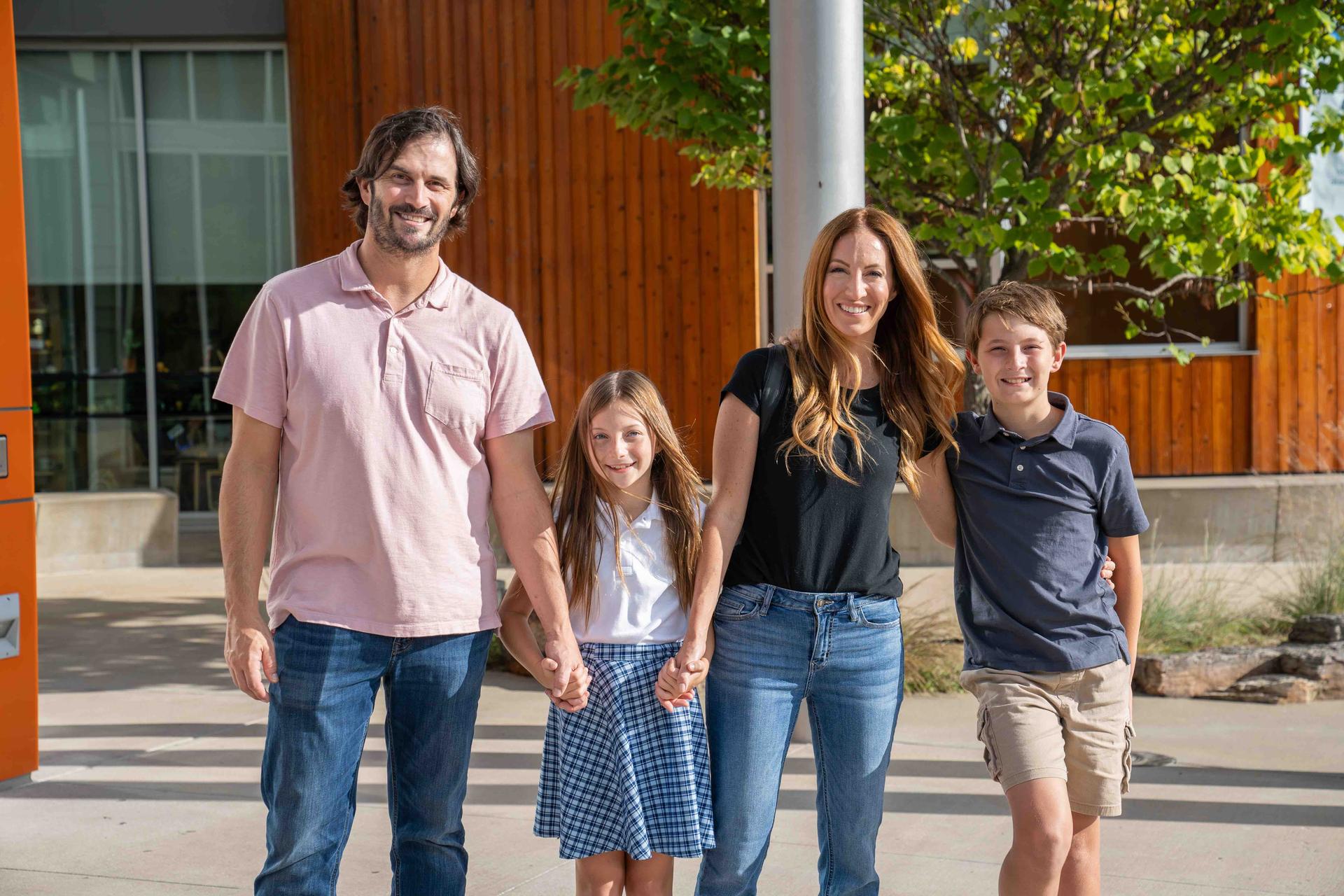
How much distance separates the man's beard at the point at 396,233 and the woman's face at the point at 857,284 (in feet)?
2.82

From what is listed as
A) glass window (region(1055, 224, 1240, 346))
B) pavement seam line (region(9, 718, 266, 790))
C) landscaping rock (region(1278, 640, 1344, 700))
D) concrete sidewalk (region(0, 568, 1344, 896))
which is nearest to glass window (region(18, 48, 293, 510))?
concrete sidewalk (region(0, 568, 1344, 896))

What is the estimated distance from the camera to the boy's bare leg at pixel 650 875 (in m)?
2.93

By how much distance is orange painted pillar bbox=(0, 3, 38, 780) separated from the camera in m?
4.41

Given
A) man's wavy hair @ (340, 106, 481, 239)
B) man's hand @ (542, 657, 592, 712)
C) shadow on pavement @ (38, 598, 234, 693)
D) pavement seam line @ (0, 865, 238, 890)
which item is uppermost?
man's wavy hair @ (340, 106, 481, 239)

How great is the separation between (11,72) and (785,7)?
8.97ft

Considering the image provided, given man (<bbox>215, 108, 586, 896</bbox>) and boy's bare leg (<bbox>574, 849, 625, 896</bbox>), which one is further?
boy's bare leg (<bbox>574, 849, 625, 896</bbox>)

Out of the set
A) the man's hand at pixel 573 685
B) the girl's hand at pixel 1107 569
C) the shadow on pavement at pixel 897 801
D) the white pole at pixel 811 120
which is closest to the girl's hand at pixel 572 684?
the man's hand at pixel 573 685

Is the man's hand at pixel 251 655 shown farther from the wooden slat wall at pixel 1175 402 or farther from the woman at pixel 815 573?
the wooden slat wall at pixel 1175 402

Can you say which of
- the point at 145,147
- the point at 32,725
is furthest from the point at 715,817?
the point at 145,147

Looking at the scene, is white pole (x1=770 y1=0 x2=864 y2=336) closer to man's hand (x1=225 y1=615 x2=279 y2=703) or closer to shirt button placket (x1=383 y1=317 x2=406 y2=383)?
shirt button placket (x1=383 y1=317 x2=406 y2=383)

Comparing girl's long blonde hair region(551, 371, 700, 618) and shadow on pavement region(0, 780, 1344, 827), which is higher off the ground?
girl's long blonde hair region(551, 371, 700, 618)

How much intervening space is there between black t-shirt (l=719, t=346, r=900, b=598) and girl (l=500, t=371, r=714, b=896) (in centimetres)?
17

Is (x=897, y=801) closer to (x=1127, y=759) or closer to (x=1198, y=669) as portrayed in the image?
(x=1127, y=759)

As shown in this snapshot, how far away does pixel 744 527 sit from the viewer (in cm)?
298
